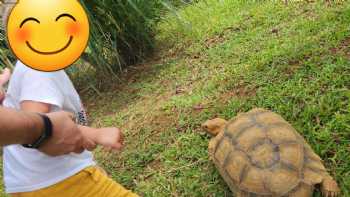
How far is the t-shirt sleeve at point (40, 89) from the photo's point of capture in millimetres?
1678

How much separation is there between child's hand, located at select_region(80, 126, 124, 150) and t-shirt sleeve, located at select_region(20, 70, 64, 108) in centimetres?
34

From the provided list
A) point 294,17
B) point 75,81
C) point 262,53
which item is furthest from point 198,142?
→ point 75,81

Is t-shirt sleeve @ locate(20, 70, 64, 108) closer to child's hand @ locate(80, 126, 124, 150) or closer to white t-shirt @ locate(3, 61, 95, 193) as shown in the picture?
white t-shirt @ locate(3, 61, 95, 193)

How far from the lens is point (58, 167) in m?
1.79

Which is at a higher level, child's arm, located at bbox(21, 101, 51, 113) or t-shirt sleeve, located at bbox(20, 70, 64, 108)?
t-shirt sleeve, located at bbox(20, 70, 64, 108)

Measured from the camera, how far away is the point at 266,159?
2197mm

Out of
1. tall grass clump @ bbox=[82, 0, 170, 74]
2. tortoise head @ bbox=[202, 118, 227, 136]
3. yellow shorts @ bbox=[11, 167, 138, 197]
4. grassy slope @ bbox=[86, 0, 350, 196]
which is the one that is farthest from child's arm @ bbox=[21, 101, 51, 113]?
tall grass clump @ bbox=[82, 0, 170, 74]

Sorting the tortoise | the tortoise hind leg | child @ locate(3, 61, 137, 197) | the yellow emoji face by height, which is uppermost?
the yellow emoji face

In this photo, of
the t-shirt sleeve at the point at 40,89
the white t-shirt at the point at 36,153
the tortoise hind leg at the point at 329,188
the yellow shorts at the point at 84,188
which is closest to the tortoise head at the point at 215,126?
the tortoise hind leg at the point at 329,188

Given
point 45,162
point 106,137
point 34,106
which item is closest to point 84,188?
point 45,162

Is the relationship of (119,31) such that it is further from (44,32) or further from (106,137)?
(106,137)

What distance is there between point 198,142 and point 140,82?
146 centimetres

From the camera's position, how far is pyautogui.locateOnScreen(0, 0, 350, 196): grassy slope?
262 cm

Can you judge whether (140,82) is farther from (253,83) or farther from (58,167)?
(58,167)
